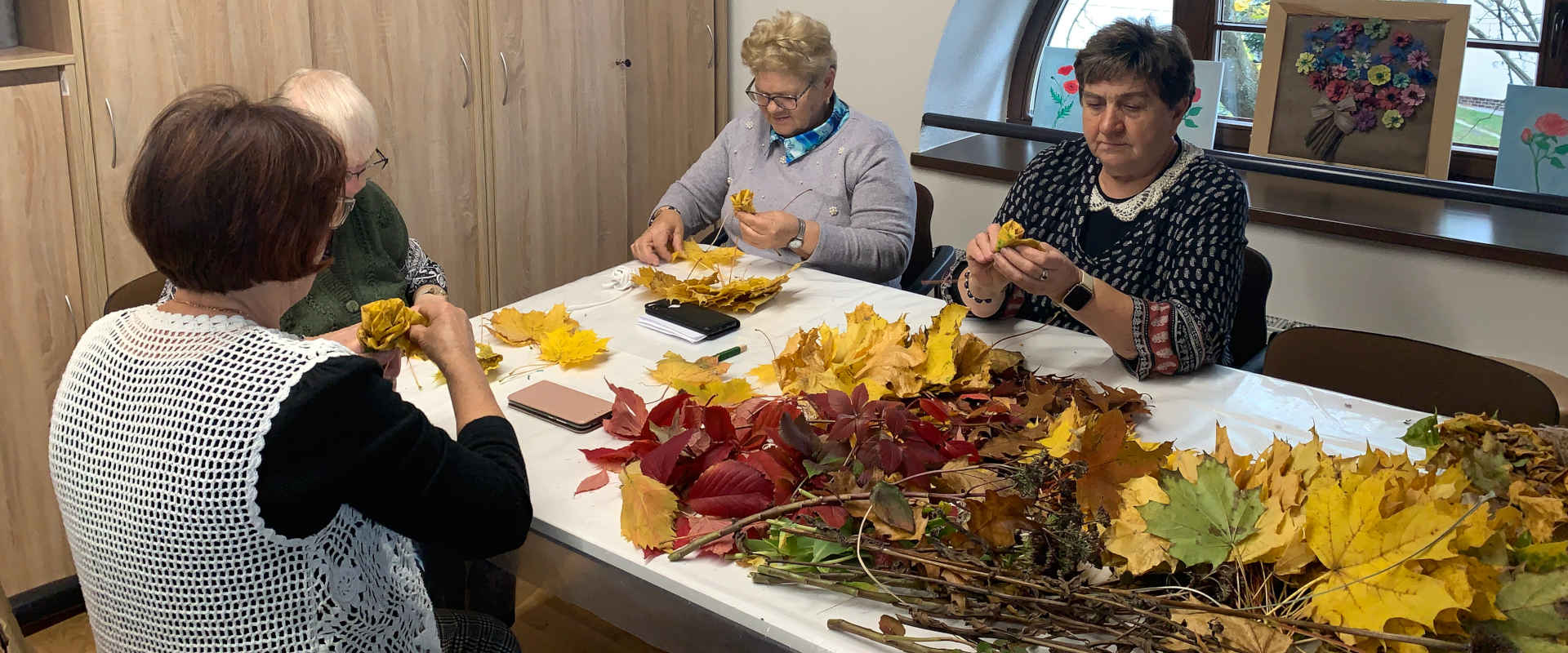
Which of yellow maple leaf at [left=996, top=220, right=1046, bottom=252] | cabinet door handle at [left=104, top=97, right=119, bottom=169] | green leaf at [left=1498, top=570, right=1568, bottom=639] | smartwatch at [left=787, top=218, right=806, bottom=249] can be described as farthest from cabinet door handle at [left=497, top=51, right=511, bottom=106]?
green leaf at [left=1498, top=570, right=1568, bottom=639]

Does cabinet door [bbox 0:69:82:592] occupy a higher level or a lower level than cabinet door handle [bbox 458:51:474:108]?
lower

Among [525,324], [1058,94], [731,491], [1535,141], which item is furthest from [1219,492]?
[1058,94]

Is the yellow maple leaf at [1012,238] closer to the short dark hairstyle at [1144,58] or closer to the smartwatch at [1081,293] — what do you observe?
the smartwatch at [1081,293]

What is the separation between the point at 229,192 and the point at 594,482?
63 cm

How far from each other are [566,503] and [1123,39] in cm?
142

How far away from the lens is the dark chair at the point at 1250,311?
102 inches

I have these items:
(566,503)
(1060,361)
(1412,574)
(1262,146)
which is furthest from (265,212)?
(1262,146)

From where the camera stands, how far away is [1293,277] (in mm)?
3354

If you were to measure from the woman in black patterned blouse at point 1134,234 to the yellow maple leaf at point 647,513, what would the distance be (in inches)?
32.5

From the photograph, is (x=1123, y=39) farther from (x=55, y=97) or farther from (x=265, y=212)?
(x=55, y=97)

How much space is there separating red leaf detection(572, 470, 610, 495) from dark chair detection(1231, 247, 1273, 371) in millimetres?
1502

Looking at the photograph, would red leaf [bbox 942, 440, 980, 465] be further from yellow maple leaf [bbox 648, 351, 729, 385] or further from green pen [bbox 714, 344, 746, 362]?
green pen [bbox 714, 344, 746, 362]

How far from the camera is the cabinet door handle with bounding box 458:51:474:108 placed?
11.4 feet

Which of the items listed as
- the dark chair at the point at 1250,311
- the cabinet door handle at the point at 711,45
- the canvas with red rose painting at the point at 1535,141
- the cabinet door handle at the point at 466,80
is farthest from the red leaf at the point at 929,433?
the cabinet door handle at the point at 711,45
